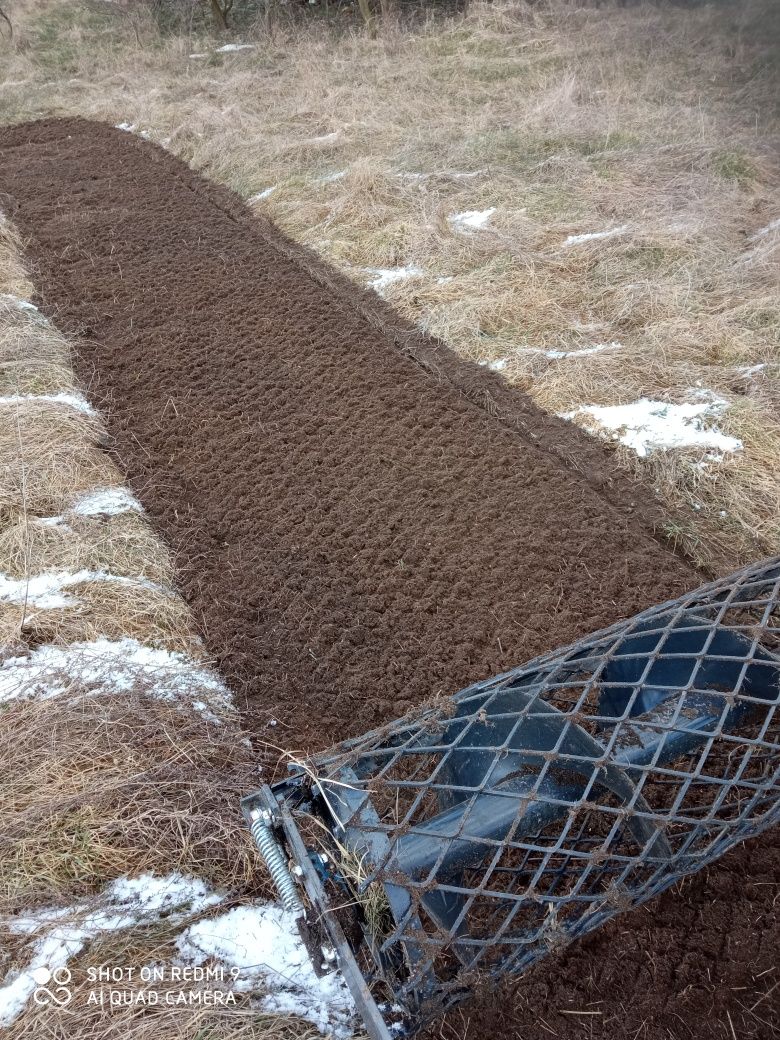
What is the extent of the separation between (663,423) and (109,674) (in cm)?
310

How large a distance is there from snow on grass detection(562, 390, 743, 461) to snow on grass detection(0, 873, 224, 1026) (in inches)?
119

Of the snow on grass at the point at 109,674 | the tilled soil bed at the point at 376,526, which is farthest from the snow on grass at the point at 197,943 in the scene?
the snow on grass at the point at 109,674

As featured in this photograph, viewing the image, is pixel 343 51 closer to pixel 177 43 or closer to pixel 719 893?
pixel 177 43

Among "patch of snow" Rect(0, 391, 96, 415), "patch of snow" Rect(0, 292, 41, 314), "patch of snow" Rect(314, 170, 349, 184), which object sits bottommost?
"patch of snow" Rect(0, 391, 96, 415)

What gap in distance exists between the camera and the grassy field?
15.2 feet

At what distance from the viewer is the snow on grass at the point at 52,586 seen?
345 centimetres

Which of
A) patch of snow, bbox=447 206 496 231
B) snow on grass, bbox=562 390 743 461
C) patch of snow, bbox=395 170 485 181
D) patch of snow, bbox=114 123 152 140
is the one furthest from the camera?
patch of snow, bbox=114 123 152 140

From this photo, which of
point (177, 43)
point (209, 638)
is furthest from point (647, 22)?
point (209, 638)

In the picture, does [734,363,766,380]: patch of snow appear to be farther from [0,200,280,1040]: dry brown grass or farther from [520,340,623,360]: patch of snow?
[0,200,280,1040]: dry brown grass

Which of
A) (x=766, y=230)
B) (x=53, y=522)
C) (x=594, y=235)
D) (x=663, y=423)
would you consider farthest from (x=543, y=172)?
(x=53, y=522)

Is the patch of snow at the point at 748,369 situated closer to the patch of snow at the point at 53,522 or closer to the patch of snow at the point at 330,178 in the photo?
the patch of snow at the point at 53,522

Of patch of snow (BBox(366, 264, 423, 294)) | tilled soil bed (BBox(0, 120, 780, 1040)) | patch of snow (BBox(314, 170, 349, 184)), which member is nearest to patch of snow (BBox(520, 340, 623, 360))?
tilled soil bed (BBox(0, 120, 780, 1040))

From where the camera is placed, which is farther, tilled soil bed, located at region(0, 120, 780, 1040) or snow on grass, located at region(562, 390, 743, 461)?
snow on grass, located at region(562, 390, 743, 461)

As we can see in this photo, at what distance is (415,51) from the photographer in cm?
1112
